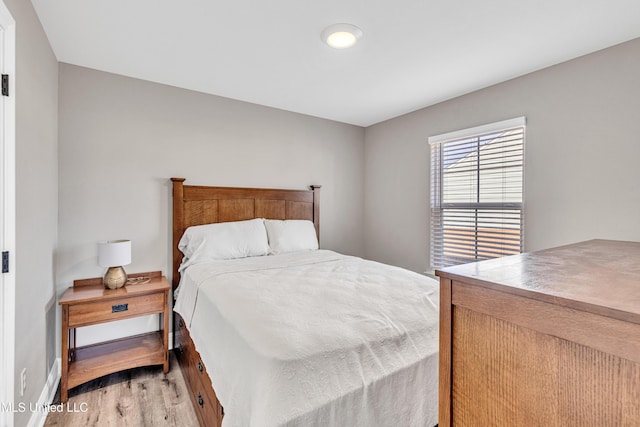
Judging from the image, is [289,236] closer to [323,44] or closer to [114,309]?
[114,309]

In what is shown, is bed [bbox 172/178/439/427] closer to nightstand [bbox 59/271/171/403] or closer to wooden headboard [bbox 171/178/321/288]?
nightstand [bbox 59/271/171/403]

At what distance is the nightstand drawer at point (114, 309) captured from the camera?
83.9 inches

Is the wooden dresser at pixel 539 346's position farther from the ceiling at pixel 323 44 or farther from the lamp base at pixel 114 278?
the lamp base at pixel 114 278

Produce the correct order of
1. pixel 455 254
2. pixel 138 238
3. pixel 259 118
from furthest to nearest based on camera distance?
pixel 259 118 → pixel 455 254 → pixel 138 238

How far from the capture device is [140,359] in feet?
7.65

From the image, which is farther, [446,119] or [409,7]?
[446,119]

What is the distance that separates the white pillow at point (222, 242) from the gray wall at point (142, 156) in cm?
28

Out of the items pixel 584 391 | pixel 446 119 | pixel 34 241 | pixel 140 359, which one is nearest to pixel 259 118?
pixel 446 119

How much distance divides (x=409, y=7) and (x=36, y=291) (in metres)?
2.74

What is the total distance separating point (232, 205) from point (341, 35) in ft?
6.23

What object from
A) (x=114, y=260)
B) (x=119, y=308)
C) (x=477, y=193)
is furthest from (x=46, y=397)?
(x=477, y=193)

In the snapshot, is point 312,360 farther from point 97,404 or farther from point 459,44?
point 459,44

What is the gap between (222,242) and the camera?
109 inches

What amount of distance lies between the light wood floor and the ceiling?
244 cm
